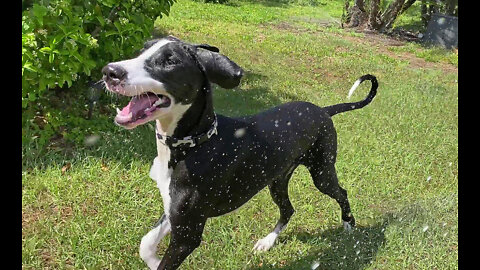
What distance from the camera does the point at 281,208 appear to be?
386 cm

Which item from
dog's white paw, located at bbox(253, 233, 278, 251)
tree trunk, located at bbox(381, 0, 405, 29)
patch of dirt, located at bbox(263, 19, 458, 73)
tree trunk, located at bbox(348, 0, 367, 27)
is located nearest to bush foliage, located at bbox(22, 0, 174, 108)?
dog's white paw, located at bbox(253, 233, 278, 251)

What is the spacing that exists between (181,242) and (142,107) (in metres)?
0.87

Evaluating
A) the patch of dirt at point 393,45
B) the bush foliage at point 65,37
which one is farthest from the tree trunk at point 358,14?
the bush foliage at point 65,37

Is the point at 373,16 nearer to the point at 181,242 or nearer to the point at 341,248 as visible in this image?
the point at 341,248

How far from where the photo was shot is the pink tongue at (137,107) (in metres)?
2.37

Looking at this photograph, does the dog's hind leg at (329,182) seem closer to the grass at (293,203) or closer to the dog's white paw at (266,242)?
the grass at (293,203)

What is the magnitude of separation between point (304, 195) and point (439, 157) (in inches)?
98.7

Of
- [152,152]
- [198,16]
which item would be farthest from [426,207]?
[198,16]

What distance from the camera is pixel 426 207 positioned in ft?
15.4

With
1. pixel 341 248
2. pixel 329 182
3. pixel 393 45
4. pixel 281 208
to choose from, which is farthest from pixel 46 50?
pixel 393 45

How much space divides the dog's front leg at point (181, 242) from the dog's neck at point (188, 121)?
43 centimetres

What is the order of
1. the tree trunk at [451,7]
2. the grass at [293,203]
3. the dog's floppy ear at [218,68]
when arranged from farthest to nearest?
the tree trunk at [451,7] < the grass at [293,203] < the dog's floppy ear at [218,68]

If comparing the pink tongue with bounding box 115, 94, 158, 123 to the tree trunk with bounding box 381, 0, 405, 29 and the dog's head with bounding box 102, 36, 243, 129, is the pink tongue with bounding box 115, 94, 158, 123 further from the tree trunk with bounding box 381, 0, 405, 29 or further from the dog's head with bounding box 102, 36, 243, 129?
the tree trunk with bounding box 381, 0, 405, 29

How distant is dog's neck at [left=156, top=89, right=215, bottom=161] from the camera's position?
253 cm
